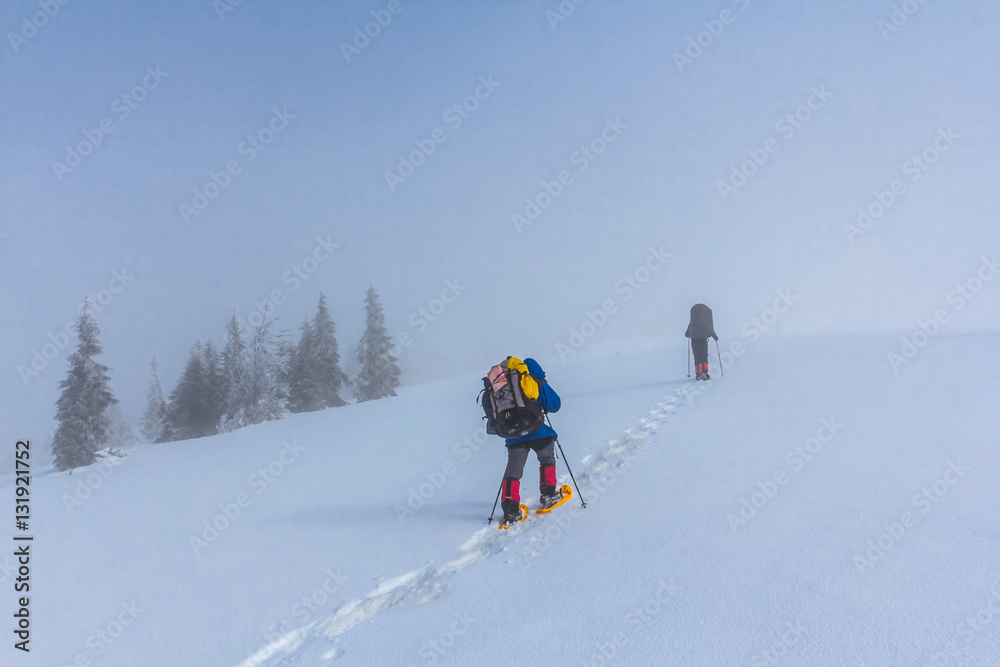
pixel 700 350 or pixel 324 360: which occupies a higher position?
pixel 324 360

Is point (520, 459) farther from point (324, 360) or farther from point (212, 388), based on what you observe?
point (212, 388)

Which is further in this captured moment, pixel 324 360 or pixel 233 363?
pixel 324 360

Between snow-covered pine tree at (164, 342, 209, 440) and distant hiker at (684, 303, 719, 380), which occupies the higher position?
snow-covered pine tree at (164, 342, 209, 440)

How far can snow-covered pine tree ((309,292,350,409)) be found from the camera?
1495 inches

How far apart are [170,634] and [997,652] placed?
7054 millimetres

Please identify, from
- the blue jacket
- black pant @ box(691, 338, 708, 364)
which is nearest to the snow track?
the blue jacket

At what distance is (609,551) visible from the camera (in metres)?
5.35

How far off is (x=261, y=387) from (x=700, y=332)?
29808 mm

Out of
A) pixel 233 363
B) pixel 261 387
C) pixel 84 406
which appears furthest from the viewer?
pixel 233 363

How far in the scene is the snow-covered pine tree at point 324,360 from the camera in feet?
125

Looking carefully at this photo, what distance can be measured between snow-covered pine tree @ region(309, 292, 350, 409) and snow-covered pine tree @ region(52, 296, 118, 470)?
12576mm

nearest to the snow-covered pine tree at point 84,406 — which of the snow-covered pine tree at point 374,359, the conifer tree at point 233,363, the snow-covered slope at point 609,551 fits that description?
the conifer tree at point 233,363

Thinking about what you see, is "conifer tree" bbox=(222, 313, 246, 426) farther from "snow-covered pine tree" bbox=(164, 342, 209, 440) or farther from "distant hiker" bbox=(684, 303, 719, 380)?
"distant hiker" bbox=(684, 303, 719, 380)

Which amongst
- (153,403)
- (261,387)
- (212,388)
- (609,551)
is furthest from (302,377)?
(609,551)
